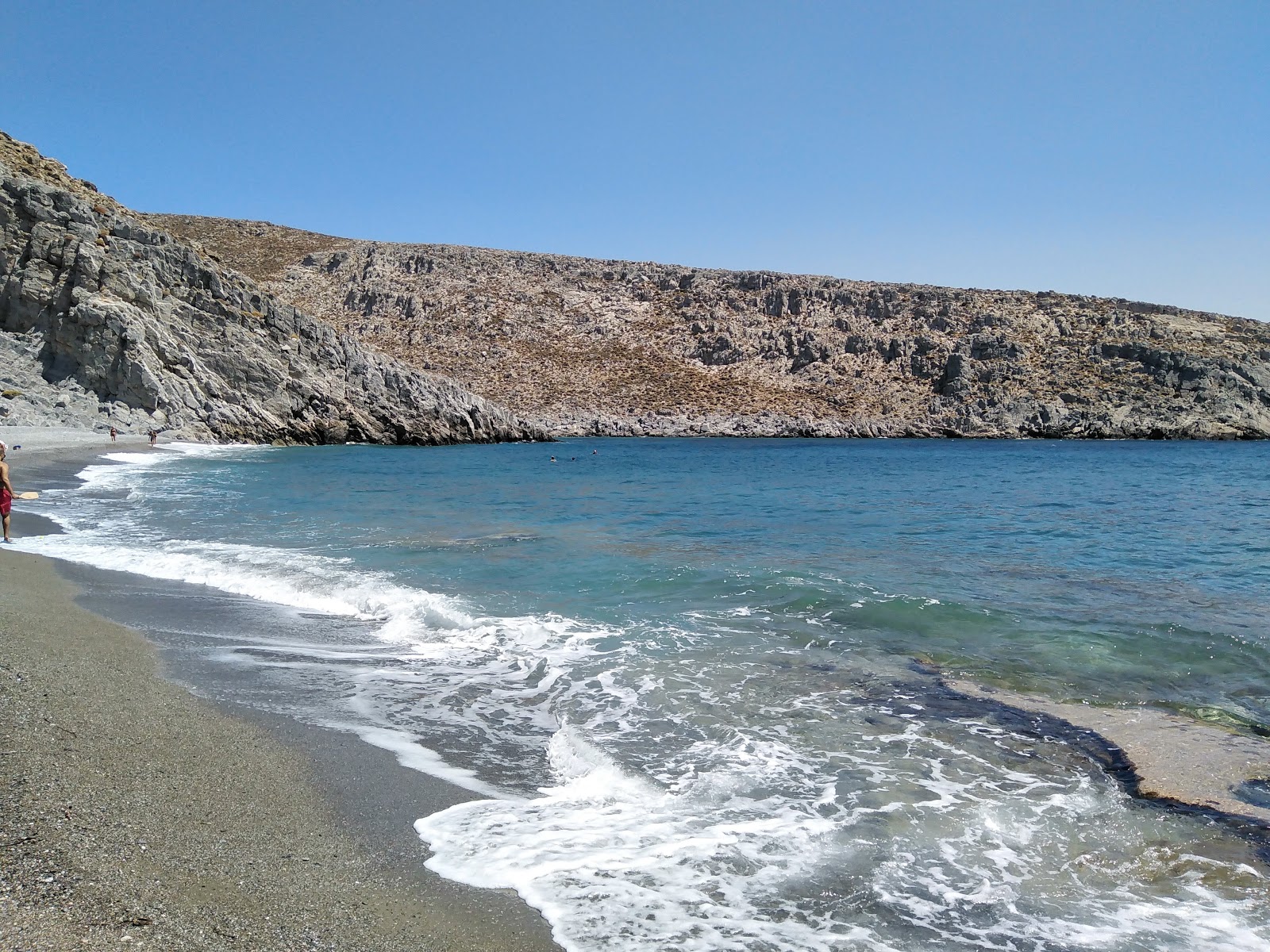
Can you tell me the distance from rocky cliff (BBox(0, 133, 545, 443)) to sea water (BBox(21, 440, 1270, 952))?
20254mm

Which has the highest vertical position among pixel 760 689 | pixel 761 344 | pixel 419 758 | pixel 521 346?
pixel 761 344

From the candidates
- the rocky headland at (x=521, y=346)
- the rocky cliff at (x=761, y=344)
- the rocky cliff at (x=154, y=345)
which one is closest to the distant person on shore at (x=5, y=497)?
the rocky cliff at (x=154, y=345)

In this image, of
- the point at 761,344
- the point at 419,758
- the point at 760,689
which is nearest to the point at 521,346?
the point at 761,344

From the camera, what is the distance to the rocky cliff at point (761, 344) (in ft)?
234

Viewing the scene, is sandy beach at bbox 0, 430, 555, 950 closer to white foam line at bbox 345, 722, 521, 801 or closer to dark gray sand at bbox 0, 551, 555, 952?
dark gray sand at bbox 0, 551, 555, 952

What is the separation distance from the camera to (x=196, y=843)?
3.52 metres

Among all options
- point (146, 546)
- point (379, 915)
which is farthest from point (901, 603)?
point (146, 546)

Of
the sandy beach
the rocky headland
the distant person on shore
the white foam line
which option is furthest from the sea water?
the rocky headland

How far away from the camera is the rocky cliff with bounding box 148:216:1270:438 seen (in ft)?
234

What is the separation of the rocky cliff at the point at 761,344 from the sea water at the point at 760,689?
56.7 metres

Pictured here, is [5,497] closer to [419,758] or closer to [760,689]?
[419,758]

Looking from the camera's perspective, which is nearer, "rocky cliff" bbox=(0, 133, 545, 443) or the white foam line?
the white foam line

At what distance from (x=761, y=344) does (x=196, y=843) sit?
A: 8258 cm

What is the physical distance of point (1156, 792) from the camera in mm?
4793
